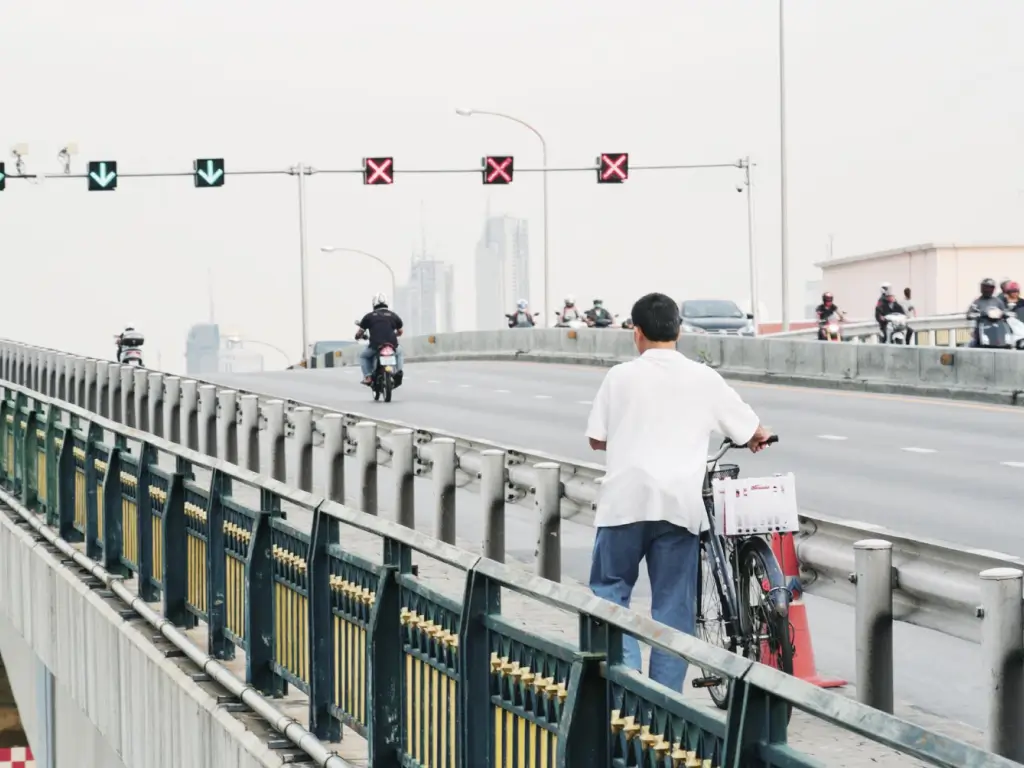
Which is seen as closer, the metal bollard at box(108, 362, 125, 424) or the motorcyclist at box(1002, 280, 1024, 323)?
the metal bollard at box(108, 362, 125, 424)

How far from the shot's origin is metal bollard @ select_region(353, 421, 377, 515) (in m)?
16.9

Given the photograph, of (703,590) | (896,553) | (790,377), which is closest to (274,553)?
(703,590)

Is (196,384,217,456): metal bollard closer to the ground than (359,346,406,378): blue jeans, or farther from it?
closer to the ground

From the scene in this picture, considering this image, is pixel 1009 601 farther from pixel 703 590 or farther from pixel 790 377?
pixel 790 377

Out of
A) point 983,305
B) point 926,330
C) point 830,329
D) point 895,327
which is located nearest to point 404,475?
point 983,305

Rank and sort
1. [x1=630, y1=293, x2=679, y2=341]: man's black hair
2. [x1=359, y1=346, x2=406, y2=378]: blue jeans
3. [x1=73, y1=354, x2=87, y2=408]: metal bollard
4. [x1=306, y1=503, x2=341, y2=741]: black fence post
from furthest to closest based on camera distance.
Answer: [x1=73, y1=354, x2=87, y2=408]: metal bollard, [x1=359, y1=346, x2=406, y2=378]: blue jeans, [x1=306, y1=503, x2=341, y2=741]: black fence post, [x1=630, y1=293, x2=679, y2=341]: man's black hair

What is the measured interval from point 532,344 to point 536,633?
45.5 meters

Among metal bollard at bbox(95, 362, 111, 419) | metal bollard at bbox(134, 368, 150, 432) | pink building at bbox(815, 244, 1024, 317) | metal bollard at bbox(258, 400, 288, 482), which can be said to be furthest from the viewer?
Answer: pink building at bbox(815, 244, 1024, 317)

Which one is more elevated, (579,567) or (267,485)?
(267,485)

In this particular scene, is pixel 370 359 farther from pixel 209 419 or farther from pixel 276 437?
pixel 276 437

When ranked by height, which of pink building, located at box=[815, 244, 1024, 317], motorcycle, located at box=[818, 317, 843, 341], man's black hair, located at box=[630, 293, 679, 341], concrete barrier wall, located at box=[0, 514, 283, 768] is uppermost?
pink building, located at box=[815, 244, 1024, 317]

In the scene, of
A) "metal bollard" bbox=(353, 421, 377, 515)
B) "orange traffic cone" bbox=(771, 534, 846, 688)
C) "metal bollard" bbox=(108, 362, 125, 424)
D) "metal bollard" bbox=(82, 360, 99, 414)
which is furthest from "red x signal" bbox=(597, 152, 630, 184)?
"orange traffic cone" bbox=(771, 534, 846, 688)

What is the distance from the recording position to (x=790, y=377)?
120ft

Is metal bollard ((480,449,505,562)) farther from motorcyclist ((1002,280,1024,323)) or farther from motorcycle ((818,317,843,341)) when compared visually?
motorcycle ((818,317,843,341))
